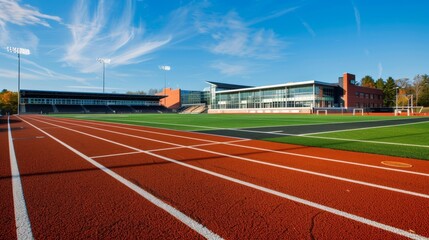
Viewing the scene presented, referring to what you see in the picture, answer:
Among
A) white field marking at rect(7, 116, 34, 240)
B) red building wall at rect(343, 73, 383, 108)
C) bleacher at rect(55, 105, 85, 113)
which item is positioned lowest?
white field marking at rect(7, 116, 34, 240)

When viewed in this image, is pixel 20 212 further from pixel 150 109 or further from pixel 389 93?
pixel 389 93

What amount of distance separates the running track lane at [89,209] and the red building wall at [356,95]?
6774cm

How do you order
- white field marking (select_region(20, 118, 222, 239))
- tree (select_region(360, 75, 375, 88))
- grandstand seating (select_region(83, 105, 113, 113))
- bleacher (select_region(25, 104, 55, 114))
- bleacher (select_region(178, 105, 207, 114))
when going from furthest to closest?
tree (select_region(360, 75, 375, 88)) < bleacher (select_region(178, 105, 207, 114)) < grandstand seating (select_region(83, 105, 113, 113)) < bleacher (select_region(25, 104, 55, 114)) < white field marking (select_region(20, 118, 222, 239))

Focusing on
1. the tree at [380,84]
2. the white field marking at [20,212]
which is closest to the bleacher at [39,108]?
the white field marking at [20,212]

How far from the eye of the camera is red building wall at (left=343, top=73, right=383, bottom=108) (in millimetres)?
62406

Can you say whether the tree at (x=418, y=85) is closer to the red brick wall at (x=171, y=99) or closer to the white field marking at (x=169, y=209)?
the red brick wall at (x=171, y=99)

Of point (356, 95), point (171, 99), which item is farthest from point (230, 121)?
point (171, 99)

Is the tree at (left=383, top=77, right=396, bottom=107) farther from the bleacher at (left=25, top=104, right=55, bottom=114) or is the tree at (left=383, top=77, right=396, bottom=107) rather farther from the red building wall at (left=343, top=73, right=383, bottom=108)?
the bleacher at (left=25, top=104, right=55, bottom=114)

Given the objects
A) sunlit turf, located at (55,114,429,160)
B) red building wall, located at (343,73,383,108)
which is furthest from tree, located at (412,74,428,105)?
sunlit turf, located at (55,114,429,160)

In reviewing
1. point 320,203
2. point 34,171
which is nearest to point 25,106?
point 34,171

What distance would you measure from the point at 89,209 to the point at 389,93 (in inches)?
4332

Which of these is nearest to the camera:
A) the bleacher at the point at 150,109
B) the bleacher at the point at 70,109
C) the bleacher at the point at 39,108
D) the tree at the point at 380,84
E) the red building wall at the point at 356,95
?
the red building wall at the point at 356,95

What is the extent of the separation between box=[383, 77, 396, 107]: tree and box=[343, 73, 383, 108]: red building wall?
1544 cm

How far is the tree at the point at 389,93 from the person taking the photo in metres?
89.6
